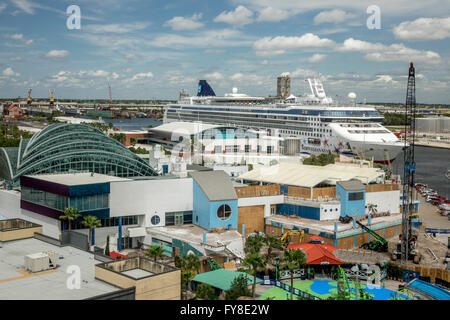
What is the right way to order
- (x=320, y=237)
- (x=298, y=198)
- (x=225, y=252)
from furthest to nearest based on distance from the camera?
(x=298, y=198)
(x=320, y=237)
(x=225, y=252)

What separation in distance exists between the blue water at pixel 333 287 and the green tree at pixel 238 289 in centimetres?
551

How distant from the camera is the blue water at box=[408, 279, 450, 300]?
26672mm

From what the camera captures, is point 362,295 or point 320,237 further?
point 320,237

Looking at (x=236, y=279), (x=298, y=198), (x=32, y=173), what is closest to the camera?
(x=236, y=279)

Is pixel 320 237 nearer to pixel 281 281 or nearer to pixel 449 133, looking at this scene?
pixel 281 281

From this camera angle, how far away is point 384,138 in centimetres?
8106

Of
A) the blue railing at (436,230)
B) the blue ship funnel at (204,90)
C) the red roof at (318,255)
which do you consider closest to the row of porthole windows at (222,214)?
the red roof at (318,255)

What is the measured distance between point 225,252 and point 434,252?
54.1ft

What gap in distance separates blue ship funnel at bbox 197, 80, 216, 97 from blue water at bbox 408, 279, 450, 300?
109454 mm

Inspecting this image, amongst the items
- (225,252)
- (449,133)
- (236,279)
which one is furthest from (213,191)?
(449,133)

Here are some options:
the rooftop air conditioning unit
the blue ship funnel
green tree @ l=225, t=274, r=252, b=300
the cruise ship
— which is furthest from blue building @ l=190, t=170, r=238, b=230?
the blue ship funnel

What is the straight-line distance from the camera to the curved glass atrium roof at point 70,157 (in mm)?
40531

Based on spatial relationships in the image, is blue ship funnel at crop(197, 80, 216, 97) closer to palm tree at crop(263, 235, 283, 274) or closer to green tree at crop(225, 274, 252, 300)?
palm tree at crop(263, 235, 283, 274)

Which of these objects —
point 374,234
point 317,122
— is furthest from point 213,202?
point 317,122
